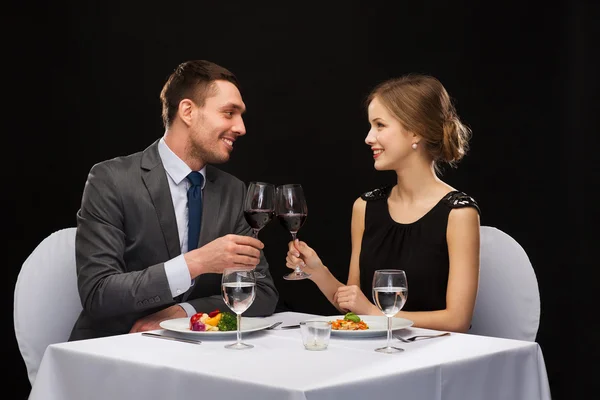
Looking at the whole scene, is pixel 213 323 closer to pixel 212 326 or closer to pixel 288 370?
pixel 212 326

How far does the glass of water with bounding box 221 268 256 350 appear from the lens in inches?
75.0

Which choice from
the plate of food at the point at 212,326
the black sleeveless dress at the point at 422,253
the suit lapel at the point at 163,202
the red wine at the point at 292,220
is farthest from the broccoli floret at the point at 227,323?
the black sleeveless dress at the point at 422,253

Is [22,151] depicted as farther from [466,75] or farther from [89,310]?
[466,75]

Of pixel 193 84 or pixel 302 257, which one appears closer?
pixel 302 257

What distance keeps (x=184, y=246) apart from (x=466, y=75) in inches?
69.7

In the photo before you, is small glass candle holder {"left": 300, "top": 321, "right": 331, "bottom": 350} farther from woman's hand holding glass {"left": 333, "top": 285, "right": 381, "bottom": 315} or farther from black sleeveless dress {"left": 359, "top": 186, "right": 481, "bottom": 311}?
black sleeveless dress {"left": 359, "top": 186, "right": 481, "bottom": 311}

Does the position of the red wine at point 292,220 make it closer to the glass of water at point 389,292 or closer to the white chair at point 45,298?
the glass of water at point 389,292

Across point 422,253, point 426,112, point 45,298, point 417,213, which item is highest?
point 426,112

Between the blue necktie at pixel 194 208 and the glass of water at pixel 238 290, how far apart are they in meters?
0.92

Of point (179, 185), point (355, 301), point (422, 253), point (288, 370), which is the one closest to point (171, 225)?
point (179, 185)

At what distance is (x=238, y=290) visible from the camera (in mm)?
1901

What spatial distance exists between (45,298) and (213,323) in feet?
2.80

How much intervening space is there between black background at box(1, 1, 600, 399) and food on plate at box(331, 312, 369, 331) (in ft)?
6.29

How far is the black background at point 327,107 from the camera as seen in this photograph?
3764mm
